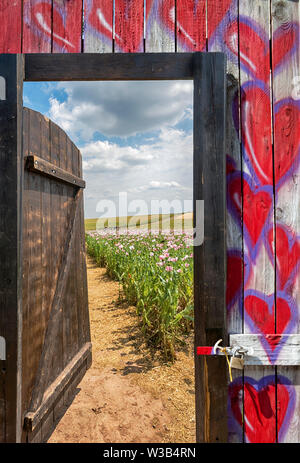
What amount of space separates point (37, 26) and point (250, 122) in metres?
1.40

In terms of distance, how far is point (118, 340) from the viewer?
3943mm

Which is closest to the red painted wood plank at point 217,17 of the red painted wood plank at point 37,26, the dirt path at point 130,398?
the red painted wood plank at point 37,26

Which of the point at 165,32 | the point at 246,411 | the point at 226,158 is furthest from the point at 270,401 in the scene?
the point at 165,32

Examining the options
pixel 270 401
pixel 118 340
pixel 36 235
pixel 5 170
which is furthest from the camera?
pixel 118 340

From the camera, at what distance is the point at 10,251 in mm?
1476

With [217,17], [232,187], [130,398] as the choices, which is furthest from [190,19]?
[130,398]

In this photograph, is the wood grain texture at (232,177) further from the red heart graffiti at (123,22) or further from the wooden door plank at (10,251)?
the wooden door plank at (10,251)

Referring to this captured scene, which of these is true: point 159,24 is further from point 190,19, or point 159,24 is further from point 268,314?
point 268,314

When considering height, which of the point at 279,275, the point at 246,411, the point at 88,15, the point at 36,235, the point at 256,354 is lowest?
the point at 246,411

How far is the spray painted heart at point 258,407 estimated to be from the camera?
1.57 metres

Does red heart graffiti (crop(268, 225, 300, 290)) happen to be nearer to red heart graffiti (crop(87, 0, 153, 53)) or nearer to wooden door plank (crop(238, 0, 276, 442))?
wooden door plank (crop(238, 0, 276, 442))
